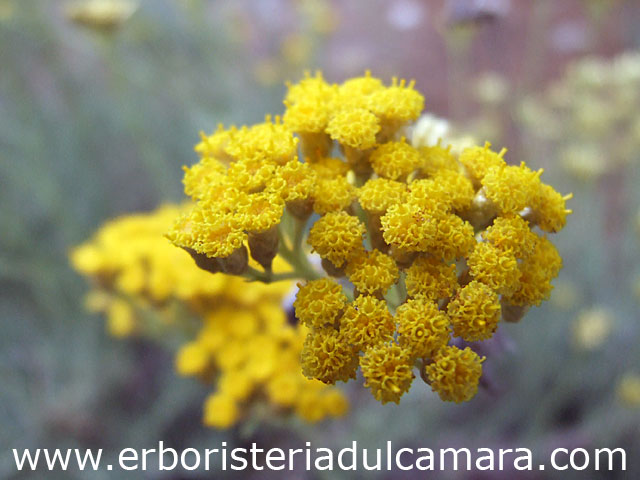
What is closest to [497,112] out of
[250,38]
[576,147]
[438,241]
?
[576,147]

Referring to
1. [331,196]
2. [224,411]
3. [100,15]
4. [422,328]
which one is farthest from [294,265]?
[100,15]

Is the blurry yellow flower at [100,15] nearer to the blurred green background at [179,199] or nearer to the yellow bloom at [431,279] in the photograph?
the blurred green background at [179,199]

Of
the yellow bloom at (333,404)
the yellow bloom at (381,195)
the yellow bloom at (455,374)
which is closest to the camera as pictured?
the yellow bloom at (455,374)

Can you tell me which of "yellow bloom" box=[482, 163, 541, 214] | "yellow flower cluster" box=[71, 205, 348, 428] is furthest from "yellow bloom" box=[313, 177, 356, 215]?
"yellow flower cluster" box=[71, 205, 348, 428]

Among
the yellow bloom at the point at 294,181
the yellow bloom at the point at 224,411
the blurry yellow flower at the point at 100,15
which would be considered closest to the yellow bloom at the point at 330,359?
the yellow bloom at the point at 294,181

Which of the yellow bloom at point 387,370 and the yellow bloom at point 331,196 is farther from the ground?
the yellow bloom at point 331,196

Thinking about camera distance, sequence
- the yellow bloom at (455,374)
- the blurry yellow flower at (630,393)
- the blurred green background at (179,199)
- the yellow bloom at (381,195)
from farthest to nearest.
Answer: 1. the blurred green background at (179,199)
2. the blurry yellow flower at (630,393)
3. the yellow bloom at (381,195)
4. the yellow bloom at (455,374)

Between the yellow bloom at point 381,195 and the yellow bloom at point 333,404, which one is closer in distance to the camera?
the yellow bloom at point 381,195
